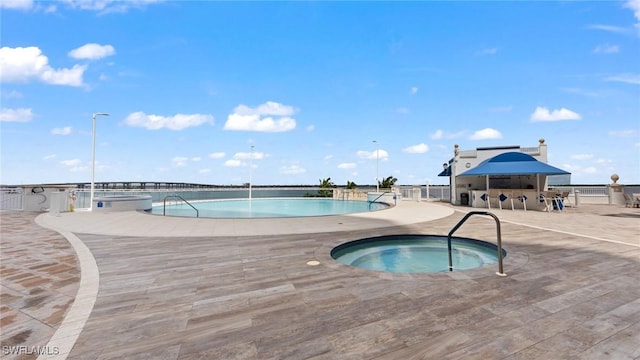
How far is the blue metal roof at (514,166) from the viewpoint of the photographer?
1149 centimetres

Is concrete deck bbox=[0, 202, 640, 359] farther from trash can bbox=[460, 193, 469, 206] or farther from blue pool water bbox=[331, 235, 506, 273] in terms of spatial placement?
trash can bbox=[460, 193, 469, 206]

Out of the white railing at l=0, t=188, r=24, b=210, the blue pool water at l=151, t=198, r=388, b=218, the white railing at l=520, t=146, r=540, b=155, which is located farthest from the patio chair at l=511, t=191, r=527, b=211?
the white railing at l=0, t=188, r=24, b=210

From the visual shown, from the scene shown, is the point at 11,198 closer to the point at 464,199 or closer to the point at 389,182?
the point at 464,199

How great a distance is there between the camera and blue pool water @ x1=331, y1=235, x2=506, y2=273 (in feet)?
16.1

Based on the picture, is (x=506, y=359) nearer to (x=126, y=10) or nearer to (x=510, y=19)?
(x=510, y=19)

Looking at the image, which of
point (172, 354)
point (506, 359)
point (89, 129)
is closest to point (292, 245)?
point (172, 354)

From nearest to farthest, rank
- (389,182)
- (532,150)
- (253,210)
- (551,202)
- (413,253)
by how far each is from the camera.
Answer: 1. (413,253)
2. (551,202)
3. (532,150)
4. (253,210)
5. (389,182)

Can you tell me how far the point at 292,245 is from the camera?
517 cm

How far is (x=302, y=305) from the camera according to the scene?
259 cm

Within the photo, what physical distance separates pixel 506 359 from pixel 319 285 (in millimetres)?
1828

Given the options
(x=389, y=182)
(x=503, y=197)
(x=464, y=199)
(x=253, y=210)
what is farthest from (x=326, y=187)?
(x=503, y=197)

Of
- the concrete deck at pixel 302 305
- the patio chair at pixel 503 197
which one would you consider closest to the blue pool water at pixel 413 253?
the concrete deck at pixel 302 305

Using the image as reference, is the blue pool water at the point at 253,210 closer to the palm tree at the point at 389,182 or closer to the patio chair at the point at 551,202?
the palm tree at the point at 389,182

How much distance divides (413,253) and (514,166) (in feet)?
31.8
